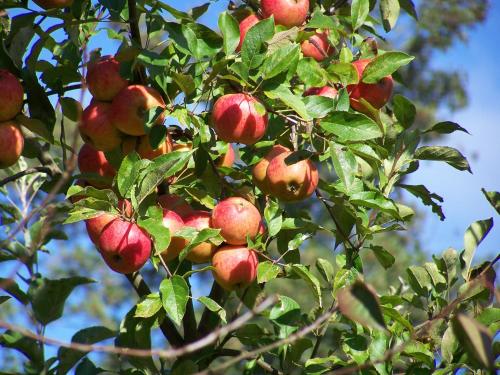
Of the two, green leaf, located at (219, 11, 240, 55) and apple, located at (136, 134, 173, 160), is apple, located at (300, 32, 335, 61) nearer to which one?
green leaf, located at (219, 11, 240, 55)

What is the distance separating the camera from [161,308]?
122 centimetres

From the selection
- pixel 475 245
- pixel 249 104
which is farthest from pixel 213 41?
pixel 475 245

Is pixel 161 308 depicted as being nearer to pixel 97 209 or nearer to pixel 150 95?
pixel 97 209

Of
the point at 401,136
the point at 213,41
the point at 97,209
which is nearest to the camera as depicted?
the point at 97,209

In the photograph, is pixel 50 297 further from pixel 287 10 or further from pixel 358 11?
pixel 358 11

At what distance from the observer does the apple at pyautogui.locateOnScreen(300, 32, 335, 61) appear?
144 centimetres

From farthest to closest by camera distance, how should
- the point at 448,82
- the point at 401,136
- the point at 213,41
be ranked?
the point at 448,82
the point at 401,136
the point at 213,41

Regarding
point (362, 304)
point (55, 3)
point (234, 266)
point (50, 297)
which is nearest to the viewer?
point (362, 304)

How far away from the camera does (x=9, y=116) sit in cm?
124

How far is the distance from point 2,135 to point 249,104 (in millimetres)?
408

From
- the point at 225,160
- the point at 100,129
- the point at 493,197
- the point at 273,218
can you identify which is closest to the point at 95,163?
the point at 100,129

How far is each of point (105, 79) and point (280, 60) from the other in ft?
1.00

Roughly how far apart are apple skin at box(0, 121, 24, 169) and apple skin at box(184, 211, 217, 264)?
0.31 m

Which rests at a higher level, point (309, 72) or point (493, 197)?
point (309, 72)
